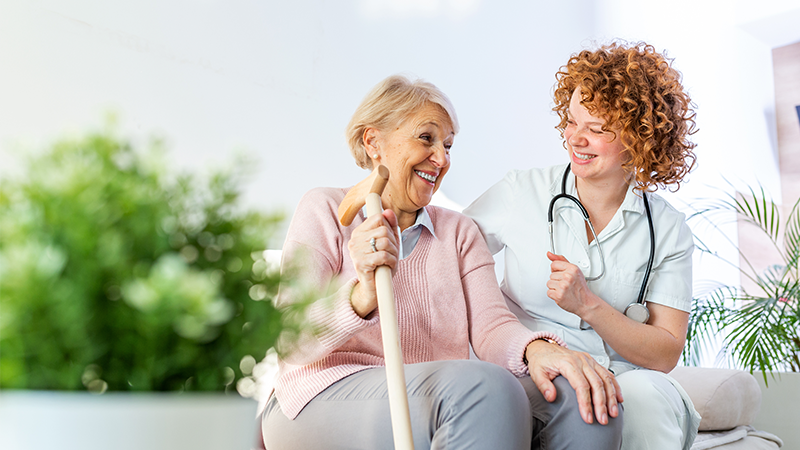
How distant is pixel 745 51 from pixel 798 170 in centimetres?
96

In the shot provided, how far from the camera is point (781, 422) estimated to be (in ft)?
8.53

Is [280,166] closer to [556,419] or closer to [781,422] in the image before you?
[556,419]

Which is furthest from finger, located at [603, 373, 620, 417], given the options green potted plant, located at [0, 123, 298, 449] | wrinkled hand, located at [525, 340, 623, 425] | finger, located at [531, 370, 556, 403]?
green potted plant, located at [0, 123, 298, 449]

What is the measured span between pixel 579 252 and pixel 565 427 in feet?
1.97

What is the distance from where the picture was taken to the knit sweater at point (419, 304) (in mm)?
1182

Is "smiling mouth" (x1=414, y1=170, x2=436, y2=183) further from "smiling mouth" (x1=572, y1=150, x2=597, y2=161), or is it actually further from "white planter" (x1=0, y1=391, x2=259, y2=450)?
"white planter" (x1=0, y1=391, x2=259, y2=450)

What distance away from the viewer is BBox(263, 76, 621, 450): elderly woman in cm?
103

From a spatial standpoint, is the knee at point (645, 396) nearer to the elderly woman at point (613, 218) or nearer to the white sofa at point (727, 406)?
the elderly woman at point (613, 218)

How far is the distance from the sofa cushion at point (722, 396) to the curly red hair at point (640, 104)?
2.77 ft

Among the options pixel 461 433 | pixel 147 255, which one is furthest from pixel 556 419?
pixel 147 255

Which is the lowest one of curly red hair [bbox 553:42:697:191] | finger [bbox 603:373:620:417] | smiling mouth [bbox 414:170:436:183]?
finger [bbox 603:373:620:417]

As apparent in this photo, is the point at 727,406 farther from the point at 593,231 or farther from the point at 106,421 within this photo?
the point at 106,421

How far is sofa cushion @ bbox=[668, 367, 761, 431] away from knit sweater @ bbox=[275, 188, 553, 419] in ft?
3.67

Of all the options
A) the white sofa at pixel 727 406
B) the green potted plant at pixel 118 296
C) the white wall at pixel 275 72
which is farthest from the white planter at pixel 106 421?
the white sofa at pixel 727 406
